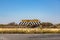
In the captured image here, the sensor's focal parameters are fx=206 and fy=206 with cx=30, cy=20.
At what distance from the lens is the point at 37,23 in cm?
5078

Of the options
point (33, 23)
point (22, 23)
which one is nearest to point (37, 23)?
point (33, 23)

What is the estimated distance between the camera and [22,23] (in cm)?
5294

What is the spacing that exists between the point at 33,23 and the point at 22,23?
321 centimetres

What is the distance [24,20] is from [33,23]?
2.48m

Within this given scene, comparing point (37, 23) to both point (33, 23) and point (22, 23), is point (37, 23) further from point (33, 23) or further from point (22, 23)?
point (22, 23)

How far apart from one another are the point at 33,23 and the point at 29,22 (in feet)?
3.50

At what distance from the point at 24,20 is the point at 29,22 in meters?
1.65

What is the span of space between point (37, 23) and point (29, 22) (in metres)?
2.02

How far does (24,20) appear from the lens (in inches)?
2048

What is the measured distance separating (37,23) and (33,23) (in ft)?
3.75

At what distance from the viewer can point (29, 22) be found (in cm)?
5109
